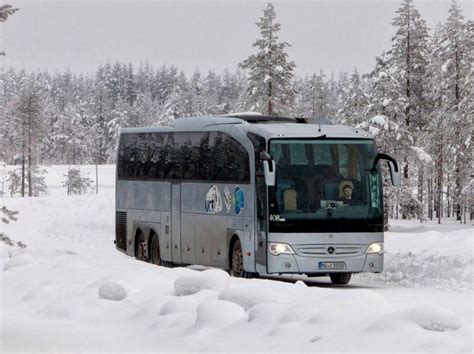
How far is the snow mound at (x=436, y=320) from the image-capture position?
36.9 feet

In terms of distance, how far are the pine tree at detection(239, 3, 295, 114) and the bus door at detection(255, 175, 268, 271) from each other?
A: 136ft

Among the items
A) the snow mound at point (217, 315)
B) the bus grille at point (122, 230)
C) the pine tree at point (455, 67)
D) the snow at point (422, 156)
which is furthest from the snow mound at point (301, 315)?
the pine tree at point (455, 67)

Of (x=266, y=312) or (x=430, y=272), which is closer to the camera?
(x=266, y=312)

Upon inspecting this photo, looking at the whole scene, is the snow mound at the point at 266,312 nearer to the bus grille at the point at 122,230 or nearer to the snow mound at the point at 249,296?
the snow mound at the point at 249,296

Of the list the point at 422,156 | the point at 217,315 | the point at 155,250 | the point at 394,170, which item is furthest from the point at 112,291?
the point at 422,156

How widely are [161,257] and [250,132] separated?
19.6ft

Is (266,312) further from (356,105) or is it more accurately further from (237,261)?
(356,105)

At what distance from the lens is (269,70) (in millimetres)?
63281

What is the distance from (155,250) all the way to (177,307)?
13285mm

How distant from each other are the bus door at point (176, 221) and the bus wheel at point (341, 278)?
4582 mm

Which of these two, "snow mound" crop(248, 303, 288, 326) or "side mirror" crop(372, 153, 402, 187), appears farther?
"side mirror" crop(372, 153, 402, 187)

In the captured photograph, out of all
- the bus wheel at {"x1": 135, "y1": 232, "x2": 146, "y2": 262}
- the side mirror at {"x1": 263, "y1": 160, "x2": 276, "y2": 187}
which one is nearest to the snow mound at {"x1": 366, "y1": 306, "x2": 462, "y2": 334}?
the side mirror at {"x1": 263, "y1": 160, "x2": 276, "y2": 187}

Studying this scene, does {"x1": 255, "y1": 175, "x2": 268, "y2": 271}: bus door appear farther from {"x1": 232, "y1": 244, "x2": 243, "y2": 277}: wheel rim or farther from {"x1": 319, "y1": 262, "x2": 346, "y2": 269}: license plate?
{"x1": 319, "y1": 262, "x2": 346, "y2": 269}: license plate

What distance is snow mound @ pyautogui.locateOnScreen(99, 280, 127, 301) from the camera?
51.7 ft
